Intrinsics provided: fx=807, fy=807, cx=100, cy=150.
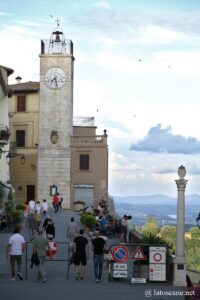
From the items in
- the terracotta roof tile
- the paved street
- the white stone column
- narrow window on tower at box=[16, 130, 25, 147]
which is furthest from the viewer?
the terracotta roof tile

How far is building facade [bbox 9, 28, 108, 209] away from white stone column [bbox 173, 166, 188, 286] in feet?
138

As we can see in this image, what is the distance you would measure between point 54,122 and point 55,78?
353 cm

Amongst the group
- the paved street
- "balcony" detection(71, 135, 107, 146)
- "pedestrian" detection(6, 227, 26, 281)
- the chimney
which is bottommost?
the paved street

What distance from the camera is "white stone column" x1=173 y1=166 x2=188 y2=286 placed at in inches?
850

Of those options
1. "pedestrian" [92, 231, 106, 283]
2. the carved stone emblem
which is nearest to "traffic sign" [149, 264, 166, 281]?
"pedestrian" [92, 231, 106, 283]

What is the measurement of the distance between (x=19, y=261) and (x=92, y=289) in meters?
2.61

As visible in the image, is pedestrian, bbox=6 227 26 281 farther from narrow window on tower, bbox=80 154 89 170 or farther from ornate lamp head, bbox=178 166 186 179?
narrow window on tower, bbox=80 154 89 170

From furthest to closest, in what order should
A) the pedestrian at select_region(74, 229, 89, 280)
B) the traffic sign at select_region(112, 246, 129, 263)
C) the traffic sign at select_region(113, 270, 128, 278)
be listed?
the pedestrian at select_region(74, 229, 89, 280) < the traffic sign at select_region(113, 270, 128, 278) < the traffic sign at select_region(112, 246, 129, 263)

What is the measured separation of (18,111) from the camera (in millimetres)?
66875

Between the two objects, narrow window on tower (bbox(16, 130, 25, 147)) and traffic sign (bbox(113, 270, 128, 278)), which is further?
narrow window on tower (bbox(16, 130, 25, 147))

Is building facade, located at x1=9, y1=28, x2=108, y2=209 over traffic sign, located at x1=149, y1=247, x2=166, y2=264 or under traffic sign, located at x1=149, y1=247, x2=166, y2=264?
over

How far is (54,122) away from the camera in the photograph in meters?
64.9

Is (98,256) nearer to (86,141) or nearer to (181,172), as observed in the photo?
(181,172)

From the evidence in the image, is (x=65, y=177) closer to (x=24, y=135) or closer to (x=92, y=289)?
(x=24, y=135)
